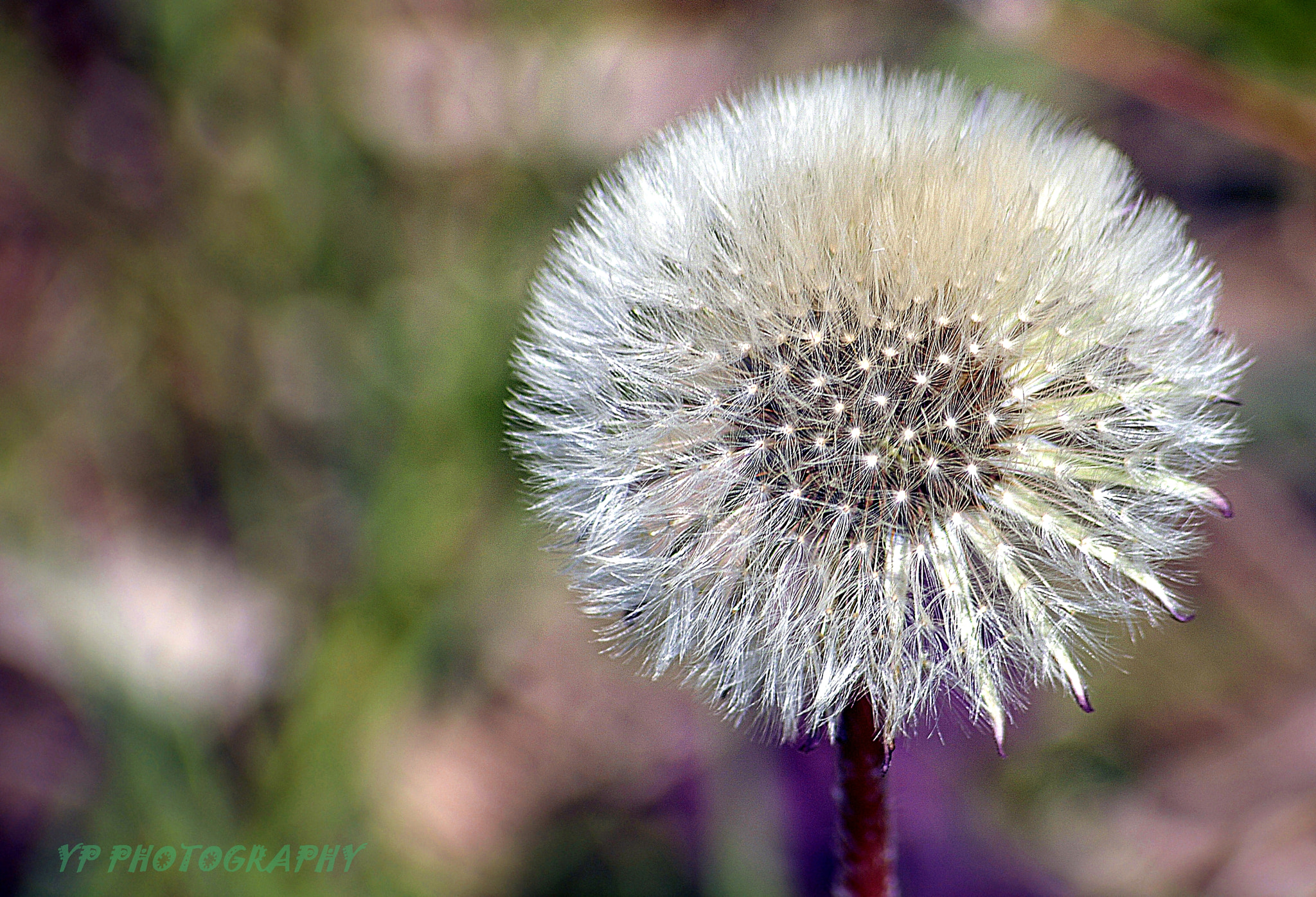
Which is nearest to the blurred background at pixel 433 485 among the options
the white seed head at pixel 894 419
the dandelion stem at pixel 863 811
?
the dandelion stem at pixel 863 811

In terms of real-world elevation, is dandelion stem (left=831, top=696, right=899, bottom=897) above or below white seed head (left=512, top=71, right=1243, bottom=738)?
below

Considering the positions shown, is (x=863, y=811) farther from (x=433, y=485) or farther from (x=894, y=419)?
(x=433, y=485)

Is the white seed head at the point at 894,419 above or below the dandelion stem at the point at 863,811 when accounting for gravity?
above

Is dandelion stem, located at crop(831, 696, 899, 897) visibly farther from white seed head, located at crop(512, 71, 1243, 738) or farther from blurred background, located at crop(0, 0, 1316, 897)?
blurred background, located at crop(0, 0, 1316, 897)

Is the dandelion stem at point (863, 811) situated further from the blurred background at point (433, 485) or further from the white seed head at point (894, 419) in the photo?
the blurred background at point (433, 485)

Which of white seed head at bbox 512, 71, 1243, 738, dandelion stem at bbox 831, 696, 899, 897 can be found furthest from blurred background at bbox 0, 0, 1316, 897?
white seed head at bbox 512, 71, 1243, 738

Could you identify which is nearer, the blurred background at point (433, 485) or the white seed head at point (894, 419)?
the white seed head at point (894, 419)
